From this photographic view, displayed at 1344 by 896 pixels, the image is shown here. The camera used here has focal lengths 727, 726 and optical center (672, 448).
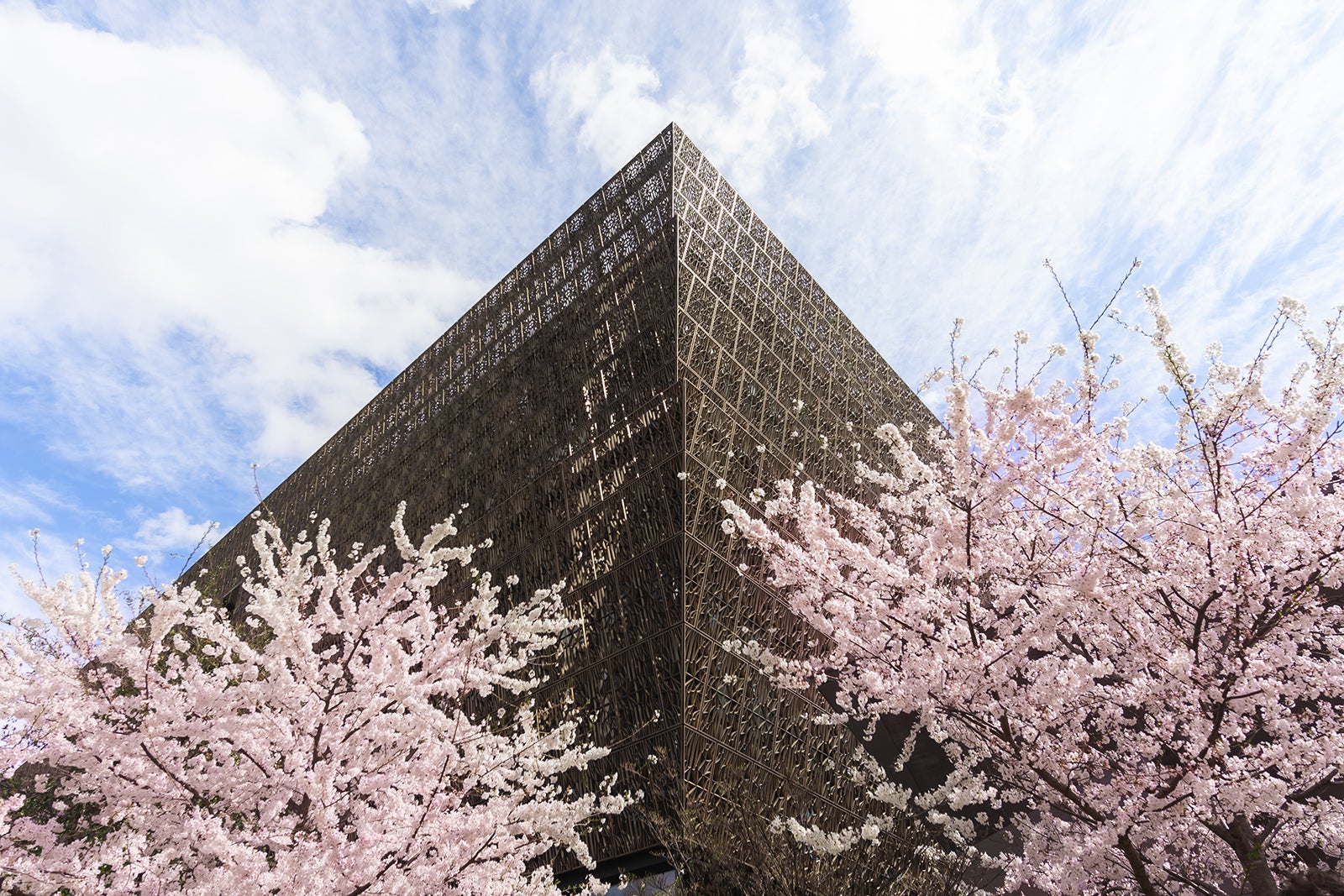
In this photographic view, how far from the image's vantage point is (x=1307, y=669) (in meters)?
10.6

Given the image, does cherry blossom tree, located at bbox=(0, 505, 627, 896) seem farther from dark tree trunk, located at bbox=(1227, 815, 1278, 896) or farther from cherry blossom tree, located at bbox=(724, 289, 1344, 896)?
dark tree trunk, located at bbox=(1227, 815, 1278, 896)

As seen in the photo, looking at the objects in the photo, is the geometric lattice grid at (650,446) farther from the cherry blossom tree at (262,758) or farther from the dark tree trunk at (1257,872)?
the dark tree trunk at (1257,872)

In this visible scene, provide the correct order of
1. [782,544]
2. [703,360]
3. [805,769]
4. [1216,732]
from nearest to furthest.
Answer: [1216,732], [782,544], [805,769], [703,360]

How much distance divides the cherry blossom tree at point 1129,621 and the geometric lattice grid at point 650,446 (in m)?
7.13

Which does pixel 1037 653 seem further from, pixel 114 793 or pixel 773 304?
pixel 114 793

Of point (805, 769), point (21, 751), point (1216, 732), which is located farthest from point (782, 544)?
point (21, 751)

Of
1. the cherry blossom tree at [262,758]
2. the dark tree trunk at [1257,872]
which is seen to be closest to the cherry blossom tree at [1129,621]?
the dark tree trunk at [1257,872]

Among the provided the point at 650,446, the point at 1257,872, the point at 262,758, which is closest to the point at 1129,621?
the point at 1257,872

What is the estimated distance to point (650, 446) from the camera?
2320 cm

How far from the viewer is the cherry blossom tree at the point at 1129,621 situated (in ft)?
29.4

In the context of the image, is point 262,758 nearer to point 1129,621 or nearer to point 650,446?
point 1129,621

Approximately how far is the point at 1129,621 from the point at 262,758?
1254cm

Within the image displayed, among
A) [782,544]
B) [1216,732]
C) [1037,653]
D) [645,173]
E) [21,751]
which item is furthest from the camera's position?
[645,173]

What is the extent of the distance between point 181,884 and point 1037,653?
21.5 metres
